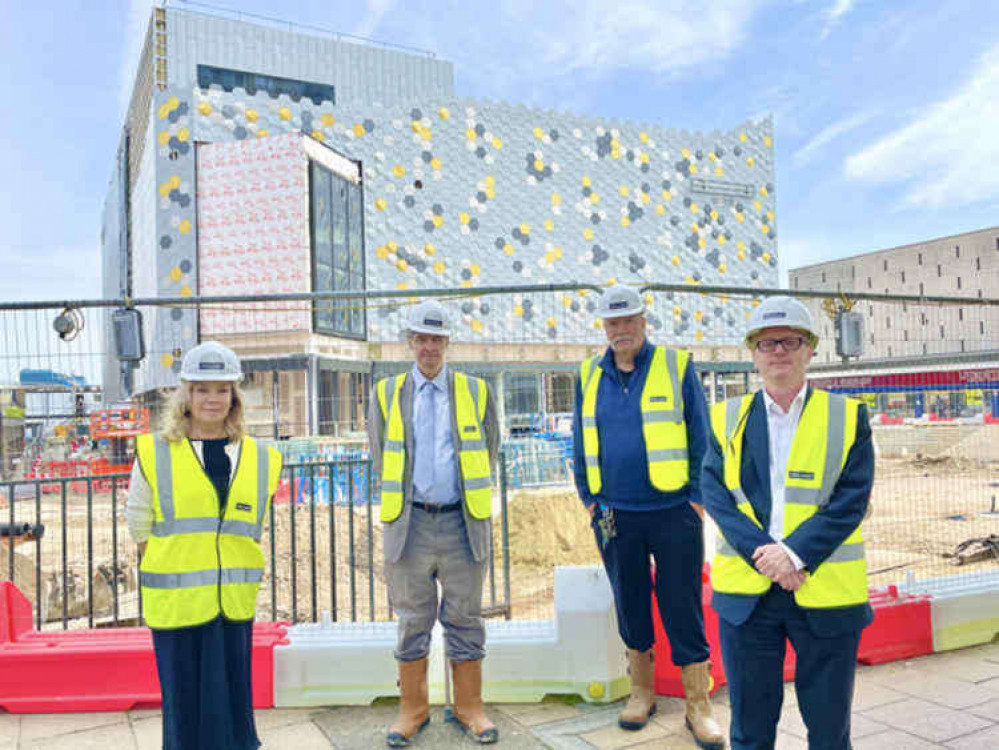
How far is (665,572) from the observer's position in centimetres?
359

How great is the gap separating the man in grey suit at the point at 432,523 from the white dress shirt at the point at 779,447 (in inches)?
57.7

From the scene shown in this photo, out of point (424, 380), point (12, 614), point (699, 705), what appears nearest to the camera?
point (699, 705)

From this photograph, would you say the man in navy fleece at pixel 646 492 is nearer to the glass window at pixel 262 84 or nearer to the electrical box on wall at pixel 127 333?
the electrical box on wall at pixel 127 333

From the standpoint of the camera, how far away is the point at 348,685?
4.11 metres

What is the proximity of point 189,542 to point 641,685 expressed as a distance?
7.57 ft

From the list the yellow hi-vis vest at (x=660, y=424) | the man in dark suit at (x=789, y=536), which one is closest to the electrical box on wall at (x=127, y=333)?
the yellow hi-vis vest at (x=660, y=424)

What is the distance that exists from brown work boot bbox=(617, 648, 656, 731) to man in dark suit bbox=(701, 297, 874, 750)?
1087mm

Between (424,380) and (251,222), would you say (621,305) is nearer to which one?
(424,380)

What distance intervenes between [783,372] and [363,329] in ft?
103

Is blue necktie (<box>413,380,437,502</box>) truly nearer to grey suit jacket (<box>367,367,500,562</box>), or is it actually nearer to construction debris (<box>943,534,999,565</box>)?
grey suit jacket (<box>367,367,500,562</box>)

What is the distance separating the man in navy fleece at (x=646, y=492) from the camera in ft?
11.7

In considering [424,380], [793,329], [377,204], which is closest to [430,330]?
[424,380]

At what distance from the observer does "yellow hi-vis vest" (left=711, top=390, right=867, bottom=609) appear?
2.43 metres

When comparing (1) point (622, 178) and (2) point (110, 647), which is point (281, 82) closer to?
(1) point (622, 178)
